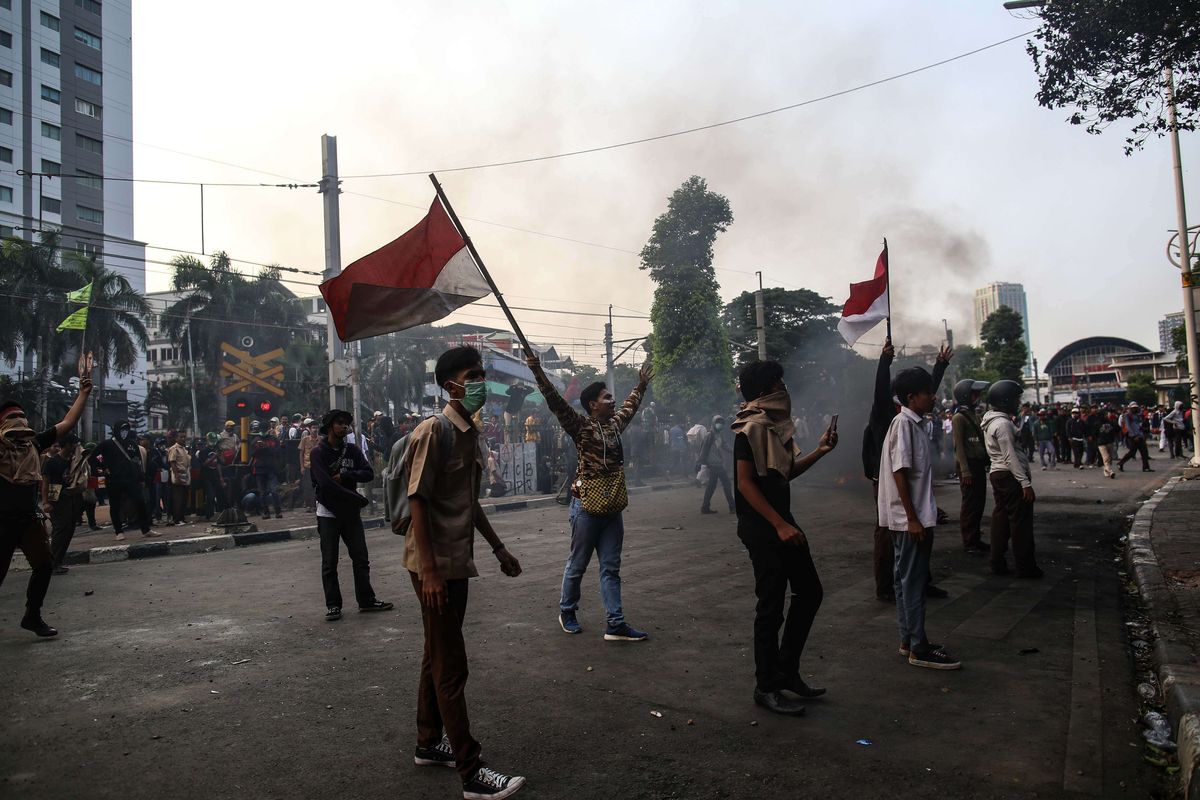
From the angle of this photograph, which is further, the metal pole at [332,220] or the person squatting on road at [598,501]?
the metal pole at [332,220]

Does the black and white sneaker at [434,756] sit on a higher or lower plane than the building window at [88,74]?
lower

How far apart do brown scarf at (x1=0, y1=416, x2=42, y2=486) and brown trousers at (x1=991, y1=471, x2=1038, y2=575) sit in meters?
7.76

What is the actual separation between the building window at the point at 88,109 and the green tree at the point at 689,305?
1949 inches

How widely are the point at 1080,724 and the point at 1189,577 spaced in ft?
12.2

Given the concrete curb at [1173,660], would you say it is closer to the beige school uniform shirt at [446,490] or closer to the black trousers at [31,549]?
the beige school uniform shirt at [446,490]

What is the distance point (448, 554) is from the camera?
3289 millimetres

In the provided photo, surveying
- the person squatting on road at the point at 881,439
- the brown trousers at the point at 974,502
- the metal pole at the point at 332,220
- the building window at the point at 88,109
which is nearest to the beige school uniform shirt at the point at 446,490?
the person squatting on road at the point at 881,439

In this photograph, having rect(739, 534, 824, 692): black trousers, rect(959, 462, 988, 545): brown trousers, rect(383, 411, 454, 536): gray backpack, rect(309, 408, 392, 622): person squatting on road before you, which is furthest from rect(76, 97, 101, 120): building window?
rect(739, 534, 824, 692): black trousers

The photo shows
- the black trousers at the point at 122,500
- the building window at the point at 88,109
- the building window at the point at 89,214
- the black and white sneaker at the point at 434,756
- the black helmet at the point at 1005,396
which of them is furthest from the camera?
the building window at the point at 88,109

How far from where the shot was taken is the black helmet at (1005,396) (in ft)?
23.5

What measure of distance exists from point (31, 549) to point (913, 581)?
6116 millimetres

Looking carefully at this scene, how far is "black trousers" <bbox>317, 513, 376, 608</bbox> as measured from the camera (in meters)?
6.44

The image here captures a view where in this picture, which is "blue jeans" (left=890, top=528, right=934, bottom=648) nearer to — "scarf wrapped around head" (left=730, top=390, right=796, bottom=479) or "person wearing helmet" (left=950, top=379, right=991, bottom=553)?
"scarf wrapped around head" (left=730, top=390, right=796, bottom=479)

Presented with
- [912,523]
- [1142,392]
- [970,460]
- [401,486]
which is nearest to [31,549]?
[401,486]
